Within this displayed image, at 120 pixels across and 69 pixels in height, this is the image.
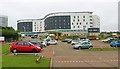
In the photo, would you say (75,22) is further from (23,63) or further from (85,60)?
(23,63)

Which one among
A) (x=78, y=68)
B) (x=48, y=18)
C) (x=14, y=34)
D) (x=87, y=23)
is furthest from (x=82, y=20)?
(x=78, y=68)

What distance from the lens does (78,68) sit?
1666 cm

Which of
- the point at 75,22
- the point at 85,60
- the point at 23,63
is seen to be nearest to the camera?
the point at 23,63

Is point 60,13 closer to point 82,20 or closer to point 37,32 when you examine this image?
point 82,20

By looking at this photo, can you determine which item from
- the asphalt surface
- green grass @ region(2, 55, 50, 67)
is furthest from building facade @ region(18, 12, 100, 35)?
green grass @ region(2, 55, 50, 67)

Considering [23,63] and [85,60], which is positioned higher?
[23,63]

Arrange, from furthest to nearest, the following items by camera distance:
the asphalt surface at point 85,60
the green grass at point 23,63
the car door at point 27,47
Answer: the car door at point 27,47
the asphalt surface at point 85,60
the green grass at point 23,63

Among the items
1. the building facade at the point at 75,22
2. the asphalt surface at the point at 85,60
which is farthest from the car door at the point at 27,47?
the building facade at the point at 75,22

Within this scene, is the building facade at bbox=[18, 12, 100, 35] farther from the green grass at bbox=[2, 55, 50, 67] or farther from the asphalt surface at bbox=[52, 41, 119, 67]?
the green grass at bbox=[2, 55, 50, 67]

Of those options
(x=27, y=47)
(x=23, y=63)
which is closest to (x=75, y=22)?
(x=27, y=47)

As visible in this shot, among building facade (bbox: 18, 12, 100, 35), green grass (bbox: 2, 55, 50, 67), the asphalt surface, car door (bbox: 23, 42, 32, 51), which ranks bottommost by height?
the asphalt surface

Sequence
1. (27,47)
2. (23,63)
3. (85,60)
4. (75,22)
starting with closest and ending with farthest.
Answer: (23,63)
(85,60)
(27,47)
(75,22)

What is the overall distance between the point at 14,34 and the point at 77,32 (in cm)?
7244

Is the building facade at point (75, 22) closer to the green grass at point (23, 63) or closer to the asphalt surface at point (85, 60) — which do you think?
the asphalt surface at point (85, 60)
